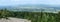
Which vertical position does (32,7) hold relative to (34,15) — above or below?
above

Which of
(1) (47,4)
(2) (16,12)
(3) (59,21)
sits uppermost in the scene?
(1) (47,4)

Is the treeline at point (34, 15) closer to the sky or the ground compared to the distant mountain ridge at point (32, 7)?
closer to the ground

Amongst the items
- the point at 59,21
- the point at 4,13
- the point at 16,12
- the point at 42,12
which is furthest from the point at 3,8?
the point at 59,21

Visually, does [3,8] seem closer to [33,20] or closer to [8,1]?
[8,1]

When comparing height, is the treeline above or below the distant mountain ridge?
below

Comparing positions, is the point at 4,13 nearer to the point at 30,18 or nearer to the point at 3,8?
the point at 3,8

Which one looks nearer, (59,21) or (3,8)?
(59,21)

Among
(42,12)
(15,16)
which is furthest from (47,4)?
(15,16)

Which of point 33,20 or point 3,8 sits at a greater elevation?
point 3,8
